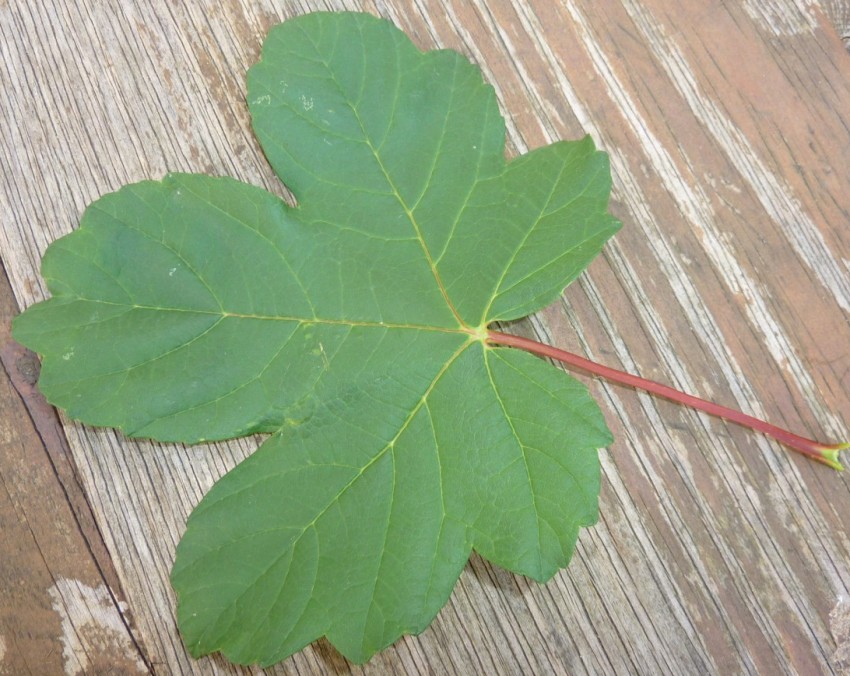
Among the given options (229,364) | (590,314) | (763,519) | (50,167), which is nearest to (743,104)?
(590,314)

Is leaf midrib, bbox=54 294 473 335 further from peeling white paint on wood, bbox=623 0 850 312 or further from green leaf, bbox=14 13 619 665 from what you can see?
peeling white paint on wood, bbox=623 0 850 312

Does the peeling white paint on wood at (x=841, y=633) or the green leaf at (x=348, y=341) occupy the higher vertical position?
the green leaf at (x=348, y=341)

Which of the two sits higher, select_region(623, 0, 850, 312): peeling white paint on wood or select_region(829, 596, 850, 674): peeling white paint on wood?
select_region(623, 0, 850, 312): peeling white paint on wood

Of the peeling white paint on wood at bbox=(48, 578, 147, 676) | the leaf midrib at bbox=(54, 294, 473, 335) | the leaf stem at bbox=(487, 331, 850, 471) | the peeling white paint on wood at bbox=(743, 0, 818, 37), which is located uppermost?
the peeling white paint on wood at bbox=(743, 0, 818, 37)

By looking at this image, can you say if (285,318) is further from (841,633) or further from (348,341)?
(841,633)

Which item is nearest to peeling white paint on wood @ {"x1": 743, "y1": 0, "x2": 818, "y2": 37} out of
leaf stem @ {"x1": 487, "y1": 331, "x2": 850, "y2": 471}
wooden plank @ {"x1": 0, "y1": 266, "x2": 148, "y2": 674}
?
leaf stem @ {"x1": 487, "y1": 331, "x2": 850, "y2": 471}

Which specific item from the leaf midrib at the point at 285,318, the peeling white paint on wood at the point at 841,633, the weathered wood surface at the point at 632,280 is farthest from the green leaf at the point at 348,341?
the peeling white paint on wood at the point at 841,633

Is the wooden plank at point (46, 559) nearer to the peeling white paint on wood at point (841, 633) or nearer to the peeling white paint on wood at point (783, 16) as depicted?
the peeling white paint on wood at point (841, 633)
